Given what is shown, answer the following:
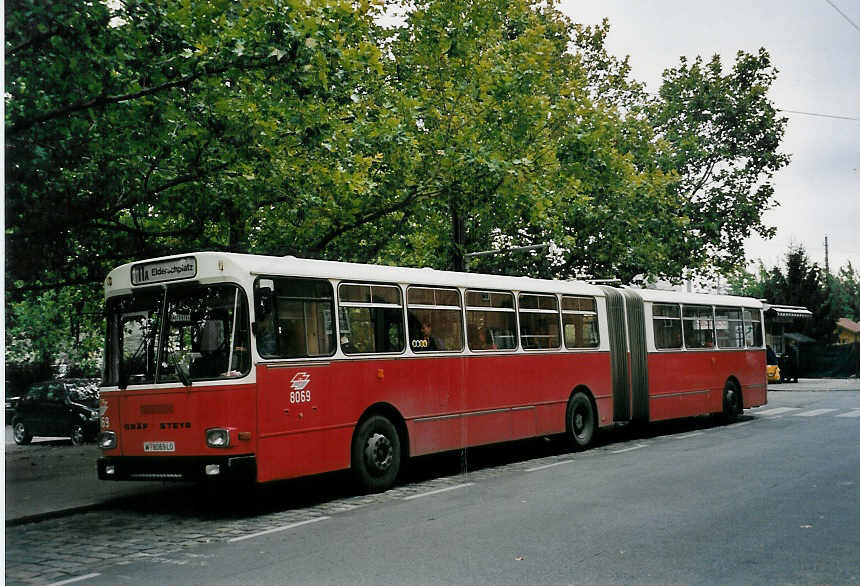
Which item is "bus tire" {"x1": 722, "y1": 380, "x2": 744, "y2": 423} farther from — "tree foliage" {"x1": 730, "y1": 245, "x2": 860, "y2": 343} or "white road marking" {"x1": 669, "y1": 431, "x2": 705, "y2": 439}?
"tree foliage" {"x1": 730, "y1": 245, "x2": 860, "y2": 343}

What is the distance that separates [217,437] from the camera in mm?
10148

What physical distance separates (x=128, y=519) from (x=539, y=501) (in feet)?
15.4

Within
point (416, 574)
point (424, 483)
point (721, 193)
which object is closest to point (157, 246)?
point (424, 483)

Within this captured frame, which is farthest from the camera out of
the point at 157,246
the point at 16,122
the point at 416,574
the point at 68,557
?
the point at 157,246

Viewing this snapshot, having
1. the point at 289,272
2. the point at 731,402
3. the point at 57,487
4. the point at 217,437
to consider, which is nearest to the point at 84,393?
the point at 57,487

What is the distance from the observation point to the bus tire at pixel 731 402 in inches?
864

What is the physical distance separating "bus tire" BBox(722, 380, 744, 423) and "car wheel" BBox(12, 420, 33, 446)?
1784 cm

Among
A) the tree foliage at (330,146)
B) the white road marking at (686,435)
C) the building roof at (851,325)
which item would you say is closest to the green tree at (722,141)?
the tree foliage at (330,146)

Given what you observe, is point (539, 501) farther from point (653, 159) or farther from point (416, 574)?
point (653, 159)

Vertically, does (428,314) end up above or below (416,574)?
above

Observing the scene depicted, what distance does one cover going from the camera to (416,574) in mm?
6953

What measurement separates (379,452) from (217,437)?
2641mm

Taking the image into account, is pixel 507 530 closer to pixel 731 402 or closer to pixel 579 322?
pixel 579 322

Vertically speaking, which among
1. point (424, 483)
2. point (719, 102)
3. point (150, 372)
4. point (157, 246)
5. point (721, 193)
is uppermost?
point (719, 102)
